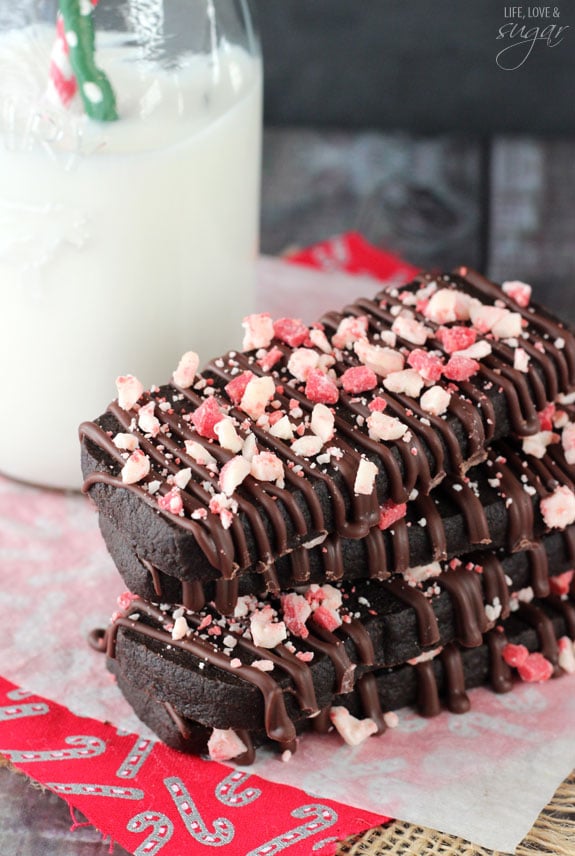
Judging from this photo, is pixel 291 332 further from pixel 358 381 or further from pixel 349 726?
pixel 349 726

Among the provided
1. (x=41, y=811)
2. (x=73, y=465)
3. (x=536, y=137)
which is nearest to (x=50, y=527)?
(x=73, y=465)

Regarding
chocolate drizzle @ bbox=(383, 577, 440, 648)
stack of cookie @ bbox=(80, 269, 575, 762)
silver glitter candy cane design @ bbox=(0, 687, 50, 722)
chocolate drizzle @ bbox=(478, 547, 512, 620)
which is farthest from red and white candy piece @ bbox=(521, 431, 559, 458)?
silver glitter candy cane design @ bbox=(0, 687, 50, 722)

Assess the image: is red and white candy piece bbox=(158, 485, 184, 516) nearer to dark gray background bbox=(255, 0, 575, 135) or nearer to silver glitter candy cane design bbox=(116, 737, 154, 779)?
silver glitter candy cane design bbox=(116, 737, 154, 779)

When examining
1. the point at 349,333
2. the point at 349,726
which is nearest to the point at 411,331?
the point at 349,333

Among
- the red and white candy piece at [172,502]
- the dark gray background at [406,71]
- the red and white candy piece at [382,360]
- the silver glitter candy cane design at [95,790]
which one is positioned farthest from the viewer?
the dark gray background at [406,71]

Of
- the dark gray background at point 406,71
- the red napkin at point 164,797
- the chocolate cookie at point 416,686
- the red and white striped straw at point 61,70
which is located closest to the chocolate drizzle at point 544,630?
the chocolate cookie at point 416,686

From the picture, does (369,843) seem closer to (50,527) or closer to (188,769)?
(188,769)

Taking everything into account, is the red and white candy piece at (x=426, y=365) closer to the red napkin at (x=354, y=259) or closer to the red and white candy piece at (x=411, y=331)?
the red and white candy piece at (x=411, y=331)
